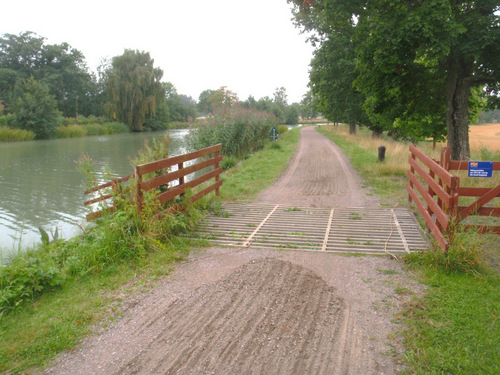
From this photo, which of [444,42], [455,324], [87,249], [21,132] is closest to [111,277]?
[87,249]

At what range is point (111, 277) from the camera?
15.3 feet

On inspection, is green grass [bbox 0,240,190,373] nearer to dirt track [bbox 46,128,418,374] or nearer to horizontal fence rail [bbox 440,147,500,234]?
dirt track [bbox 46,128,418,374]

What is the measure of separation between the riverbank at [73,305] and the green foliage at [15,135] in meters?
39.3

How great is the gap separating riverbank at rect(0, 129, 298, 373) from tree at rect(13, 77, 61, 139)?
4265 cm

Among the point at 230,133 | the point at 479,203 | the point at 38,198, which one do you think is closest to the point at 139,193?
the point at 479,203

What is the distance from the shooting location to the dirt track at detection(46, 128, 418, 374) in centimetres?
300

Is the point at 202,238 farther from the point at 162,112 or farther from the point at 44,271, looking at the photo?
the point at 162,112

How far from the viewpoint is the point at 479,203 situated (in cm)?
503

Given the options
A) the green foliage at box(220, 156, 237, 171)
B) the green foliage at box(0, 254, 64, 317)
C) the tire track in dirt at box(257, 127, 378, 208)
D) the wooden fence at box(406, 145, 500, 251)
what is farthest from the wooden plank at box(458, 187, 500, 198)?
the green foliage at box(220, 156, 237, 171)

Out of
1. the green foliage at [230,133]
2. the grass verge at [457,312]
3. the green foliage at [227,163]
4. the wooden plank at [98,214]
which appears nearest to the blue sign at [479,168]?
the grass verge at [457,312]

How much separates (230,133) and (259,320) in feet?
50.3

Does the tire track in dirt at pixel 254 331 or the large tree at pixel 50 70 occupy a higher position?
the large tree at pixel 50 70

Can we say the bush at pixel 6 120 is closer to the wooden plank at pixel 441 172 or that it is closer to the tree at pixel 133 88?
the tree at pixel 133 88

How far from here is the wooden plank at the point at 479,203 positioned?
16.3ft
